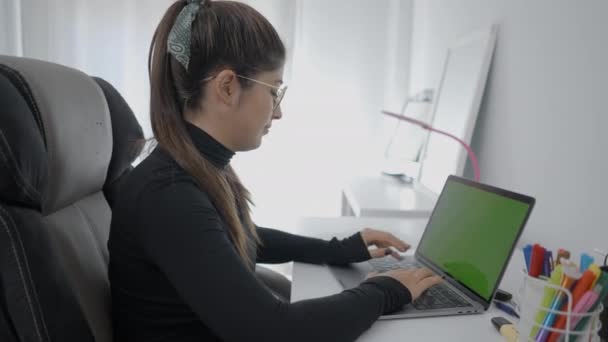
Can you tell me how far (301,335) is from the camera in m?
0.61

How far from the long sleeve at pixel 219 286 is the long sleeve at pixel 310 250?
28cm

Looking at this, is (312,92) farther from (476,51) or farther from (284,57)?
(284,57)

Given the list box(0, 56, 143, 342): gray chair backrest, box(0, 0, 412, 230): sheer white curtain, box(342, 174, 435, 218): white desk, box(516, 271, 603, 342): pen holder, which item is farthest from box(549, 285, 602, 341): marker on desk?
box(0, 0, 412, 230): sheer white curtain

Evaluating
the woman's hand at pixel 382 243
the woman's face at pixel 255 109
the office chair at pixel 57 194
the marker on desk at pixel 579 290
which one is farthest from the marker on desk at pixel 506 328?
the office chair at pixel 57 194

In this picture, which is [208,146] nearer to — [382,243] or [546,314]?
[382,243]

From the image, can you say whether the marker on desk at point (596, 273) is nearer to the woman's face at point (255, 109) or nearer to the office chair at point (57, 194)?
the woman's face at point (255, 109)

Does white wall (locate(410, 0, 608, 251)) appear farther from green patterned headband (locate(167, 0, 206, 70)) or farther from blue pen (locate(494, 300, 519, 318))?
green patterned headband (locate(167, 0, 206, 70))

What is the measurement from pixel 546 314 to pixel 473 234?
33cm

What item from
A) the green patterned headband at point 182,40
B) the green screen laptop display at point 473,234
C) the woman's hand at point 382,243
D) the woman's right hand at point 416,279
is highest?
the green patterned headband at point 182,40

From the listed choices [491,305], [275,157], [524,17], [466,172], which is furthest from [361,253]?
[275,157]

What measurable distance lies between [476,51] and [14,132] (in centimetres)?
129

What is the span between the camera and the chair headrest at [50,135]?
0.57m

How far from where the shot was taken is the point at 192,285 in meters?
0.59

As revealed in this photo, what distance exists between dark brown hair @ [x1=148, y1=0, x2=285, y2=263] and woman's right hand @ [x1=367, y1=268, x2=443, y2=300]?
28cm
